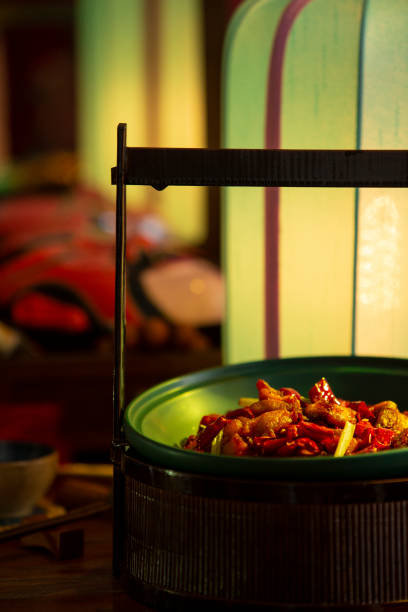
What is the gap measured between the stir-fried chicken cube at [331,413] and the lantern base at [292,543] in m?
0.12

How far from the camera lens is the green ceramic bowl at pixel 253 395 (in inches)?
24.5

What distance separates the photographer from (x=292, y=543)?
617mm

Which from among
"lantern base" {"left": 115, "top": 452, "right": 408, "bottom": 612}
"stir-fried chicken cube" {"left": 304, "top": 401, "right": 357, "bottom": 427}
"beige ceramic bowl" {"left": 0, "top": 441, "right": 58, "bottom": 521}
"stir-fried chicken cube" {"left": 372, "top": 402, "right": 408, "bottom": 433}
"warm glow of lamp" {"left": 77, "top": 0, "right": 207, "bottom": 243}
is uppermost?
"warm glow of lamp" {"left": 77, "top": 0, "right": 207, "bottom": 243}

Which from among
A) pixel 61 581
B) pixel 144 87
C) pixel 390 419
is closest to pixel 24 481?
pixel 61 581

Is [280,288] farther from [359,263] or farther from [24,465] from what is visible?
[24,465]

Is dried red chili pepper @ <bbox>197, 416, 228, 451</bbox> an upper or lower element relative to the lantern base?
upper

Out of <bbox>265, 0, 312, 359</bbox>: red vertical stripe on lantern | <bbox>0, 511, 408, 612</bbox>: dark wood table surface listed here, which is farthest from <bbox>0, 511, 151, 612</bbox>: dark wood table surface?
<bbox>265, 0, 312, 359</bbox>: red vertical stripe on lantern

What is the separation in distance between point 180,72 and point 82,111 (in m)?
1.70

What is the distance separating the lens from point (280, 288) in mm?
1078

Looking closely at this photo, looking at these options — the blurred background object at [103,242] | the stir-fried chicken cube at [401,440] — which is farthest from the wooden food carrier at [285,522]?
the blurred background object at [103,242]

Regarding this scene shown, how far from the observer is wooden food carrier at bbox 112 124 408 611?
615 millimetres

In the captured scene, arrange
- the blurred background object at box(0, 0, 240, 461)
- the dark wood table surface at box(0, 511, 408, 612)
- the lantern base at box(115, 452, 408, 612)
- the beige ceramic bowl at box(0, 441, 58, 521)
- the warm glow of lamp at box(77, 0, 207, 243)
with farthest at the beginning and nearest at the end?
the warm glow of lamp at box(77, 0, 207, 243) < the blurred background object at box(0, 0, 240, 461) < the beige ceramic bowl at box(0, 441, 58, 521) < the dark wood table surface at box(0, 511, 408, 612) < the lantern base at box(115, 452, 408, 612)

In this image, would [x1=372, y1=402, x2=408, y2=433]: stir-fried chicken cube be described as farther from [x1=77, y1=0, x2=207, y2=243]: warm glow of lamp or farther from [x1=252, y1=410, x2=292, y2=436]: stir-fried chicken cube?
[x1=77, y1=0, x2=207, y2=243]: warm glow of lamp

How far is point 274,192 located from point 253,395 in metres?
0.28
